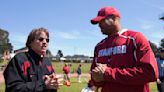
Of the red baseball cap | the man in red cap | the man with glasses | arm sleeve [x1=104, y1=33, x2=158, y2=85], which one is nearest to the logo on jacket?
the man in red cap

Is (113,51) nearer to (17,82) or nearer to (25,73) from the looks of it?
(25,73)

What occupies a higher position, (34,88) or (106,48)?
(106,48)

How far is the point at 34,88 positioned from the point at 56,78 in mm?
293

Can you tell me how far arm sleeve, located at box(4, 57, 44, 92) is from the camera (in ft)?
17.6

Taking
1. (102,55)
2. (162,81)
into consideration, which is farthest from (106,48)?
(162,81)

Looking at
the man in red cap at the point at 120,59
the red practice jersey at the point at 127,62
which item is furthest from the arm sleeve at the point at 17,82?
the red practice jersey at the point at 127,62

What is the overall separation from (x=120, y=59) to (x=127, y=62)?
105 millimetres

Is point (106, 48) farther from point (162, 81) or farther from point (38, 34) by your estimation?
point (162, 81)

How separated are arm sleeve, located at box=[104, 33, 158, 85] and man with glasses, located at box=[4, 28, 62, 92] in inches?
26.3

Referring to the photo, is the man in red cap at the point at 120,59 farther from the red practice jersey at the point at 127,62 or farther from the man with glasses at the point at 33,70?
the man with glasses at the point at 33,70

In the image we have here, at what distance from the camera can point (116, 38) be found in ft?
19.2

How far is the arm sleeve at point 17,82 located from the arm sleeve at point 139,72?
2.83 feet

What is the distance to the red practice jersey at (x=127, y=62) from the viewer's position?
5.32 metres

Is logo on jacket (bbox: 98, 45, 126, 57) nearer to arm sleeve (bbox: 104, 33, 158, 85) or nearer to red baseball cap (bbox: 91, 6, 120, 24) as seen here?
arm sleeve (bbox: 104, 33, 158, 85)
